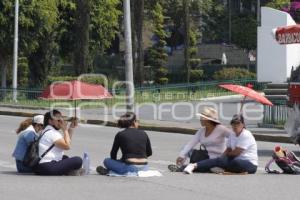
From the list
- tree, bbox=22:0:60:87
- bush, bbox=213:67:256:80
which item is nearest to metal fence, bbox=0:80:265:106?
tree, bbox=22:0:60:87

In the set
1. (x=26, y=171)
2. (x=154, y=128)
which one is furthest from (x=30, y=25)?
(x=26, y=171)

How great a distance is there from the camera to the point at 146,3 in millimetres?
62688

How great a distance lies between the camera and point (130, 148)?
40.6ft

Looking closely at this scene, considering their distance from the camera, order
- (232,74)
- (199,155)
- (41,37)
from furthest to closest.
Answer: (232,74)
(41,37)
(199,155)

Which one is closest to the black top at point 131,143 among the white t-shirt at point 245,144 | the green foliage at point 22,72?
the white t-shirt at point 245,144

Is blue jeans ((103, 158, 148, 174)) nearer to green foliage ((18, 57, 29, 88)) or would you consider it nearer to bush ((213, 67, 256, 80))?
bush ((213, 67, 256, 80))

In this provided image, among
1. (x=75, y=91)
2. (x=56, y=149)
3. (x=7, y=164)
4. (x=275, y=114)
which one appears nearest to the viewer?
(x=56, y=149)

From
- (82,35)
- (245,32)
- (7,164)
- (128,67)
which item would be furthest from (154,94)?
(245,32)

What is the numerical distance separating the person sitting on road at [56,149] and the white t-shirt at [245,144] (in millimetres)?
2582

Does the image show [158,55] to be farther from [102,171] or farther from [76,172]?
[76,172]

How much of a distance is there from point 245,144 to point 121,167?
7.13 feet

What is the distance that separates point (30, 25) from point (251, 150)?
3080 cm

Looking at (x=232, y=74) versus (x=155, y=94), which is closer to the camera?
(x=155, y=94)

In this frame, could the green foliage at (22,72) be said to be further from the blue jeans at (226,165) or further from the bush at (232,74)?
the blue jeans at (226,165)
